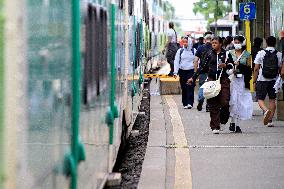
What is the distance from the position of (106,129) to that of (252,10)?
16.5 metres

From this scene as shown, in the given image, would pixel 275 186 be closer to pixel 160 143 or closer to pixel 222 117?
pixel 160 143

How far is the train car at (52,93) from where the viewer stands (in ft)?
10.1

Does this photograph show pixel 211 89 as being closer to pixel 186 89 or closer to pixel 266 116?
pixel 266 116

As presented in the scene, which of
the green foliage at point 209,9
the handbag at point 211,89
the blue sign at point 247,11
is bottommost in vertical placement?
the handbag at point 211,89

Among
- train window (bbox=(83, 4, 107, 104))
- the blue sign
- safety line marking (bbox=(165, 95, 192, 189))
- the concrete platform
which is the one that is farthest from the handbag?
the concrete platform

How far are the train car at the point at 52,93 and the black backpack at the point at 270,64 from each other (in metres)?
8.05

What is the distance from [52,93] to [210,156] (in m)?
6.98

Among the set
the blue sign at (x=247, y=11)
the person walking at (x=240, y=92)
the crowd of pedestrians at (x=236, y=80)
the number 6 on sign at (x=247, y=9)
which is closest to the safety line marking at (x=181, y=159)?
the crowd of pedestrians at (x=236, y=80)

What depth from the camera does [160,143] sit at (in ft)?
39.4

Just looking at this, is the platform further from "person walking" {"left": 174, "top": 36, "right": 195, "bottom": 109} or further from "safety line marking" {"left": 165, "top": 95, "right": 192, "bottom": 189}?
"person walking" {"left": 174, "top": 36, "right": 195, "bottom": 109}

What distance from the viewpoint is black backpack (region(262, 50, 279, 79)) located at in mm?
14156

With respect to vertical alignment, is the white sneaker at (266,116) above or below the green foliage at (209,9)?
below

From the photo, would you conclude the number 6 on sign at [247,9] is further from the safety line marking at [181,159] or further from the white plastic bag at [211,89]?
the white plastic bag at [211,89]

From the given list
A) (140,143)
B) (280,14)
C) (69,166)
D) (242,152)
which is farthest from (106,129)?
(280,14)
